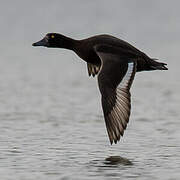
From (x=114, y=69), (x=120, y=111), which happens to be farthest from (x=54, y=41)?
(x=120, y=111)

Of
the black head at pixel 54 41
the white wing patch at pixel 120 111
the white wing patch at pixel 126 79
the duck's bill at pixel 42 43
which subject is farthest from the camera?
the black head at pixel 54 41

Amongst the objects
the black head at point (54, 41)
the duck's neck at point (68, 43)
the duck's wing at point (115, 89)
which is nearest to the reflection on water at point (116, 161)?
the duck's wing at point (115, 89)

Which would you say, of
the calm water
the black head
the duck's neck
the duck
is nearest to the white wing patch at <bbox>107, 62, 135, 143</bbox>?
the duck

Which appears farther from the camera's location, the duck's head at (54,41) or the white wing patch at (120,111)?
the duck's head at (54,41)

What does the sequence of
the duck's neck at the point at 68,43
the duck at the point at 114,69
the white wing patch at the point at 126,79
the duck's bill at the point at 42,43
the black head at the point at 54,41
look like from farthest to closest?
1. the black head at the point at 54,41
2. the duck's bill at the point at 42,43
3. the duck's neck at the point at 68,43
4. the white wing patch at the point at 126,79
5. the duck at the point at 114,69

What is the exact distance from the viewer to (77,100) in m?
15.3

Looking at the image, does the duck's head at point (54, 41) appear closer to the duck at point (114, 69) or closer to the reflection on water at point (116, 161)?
the duck at point (114, 69)

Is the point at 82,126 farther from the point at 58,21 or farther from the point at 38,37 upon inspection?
the point at 58,21

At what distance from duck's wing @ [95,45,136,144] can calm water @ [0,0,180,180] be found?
0.43 metres

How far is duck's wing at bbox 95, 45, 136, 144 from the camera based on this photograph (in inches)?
367

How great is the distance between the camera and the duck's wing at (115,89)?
9.31 meters

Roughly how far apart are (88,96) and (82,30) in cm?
1124

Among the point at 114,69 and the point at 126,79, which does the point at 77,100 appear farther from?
the point at 126,79

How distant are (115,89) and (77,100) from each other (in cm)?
565
